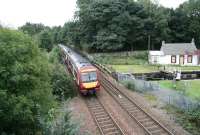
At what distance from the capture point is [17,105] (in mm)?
11734

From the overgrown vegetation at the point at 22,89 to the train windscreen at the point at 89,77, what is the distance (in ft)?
32.3

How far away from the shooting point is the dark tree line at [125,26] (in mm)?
55469

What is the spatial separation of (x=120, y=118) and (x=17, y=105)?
9235 millimetres

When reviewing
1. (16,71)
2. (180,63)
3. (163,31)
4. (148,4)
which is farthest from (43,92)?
(148,4)

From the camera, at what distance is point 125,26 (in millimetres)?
56531

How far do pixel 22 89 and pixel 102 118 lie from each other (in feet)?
26.3

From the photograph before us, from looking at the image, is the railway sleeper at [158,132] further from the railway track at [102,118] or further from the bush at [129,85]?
the bush at [129,85]

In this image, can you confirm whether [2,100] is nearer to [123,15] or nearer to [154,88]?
[154,88]

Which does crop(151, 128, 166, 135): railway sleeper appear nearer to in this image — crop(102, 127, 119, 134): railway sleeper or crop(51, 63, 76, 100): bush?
crop(102, 127, 119, 134): railway sleeper

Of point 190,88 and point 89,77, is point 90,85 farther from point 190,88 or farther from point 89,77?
point 190,88

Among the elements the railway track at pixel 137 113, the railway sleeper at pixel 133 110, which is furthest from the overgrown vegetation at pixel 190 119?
the railway sleeper at pixel 133 110

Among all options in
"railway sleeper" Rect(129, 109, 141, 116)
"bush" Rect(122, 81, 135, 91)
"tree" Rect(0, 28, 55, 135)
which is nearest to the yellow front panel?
"bush" Rect(122, 81, 135, 91)

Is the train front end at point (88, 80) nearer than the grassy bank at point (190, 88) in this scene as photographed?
Yes

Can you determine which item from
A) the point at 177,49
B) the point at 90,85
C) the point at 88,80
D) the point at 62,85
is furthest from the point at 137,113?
the point at 177,49
